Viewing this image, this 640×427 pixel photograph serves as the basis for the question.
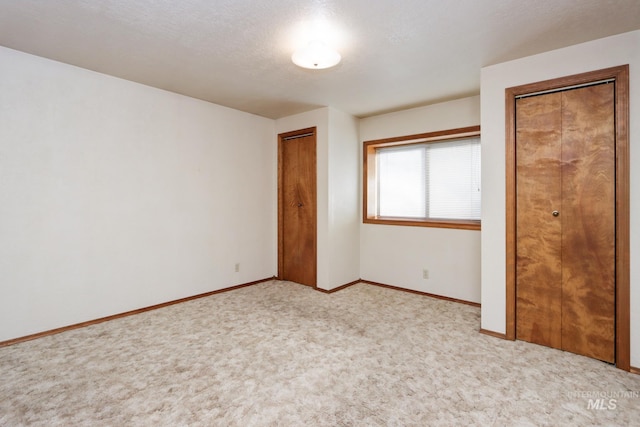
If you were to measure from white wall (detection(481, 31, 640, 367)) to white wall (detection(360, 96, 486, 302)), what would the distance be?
0.86 meters

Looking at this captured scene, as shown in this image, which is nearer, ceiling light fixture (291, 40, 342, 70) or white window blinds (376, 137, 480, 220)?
ceiling light fixture (291, 40, 342, 70)

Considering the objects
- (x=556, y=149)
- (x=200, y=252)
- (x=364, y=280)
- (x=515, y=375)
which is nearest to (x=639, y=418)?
(x=515, y=375)

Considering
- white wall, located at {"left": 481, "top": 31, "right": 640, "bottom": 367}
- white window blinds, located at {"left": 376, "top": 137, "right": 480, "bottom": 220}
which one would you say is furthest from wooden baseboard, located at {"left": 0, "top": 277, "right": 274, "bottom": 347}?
white wall, located at {"left": 481, "top": 31, "right": 640, "bottom": 367}

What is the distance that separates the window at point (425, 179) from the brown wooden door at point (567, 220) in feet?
3.28

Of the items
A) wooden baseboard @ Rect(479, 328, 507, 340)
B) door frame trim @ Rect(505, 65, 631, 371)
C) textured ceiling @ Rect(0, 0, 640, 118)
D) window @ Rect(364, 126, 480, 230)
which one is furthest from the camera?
window @ Rect(364, 126, 480, 230)

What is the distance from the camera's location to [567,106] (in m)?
2.49

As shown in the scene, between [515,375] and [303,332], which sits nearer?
[515,375]

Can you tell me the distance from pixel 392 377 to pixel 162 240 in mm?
2843

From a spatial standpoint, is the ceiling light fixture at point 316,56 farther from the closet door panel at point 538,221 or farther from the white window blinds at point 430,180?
the white window blinds at point 430,180

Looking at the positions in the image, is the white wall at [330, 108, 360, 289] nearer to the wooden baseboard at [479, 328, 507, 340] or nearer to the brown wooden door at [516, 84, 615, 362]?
the wooden baseboard at [479, 328, 507, 340]

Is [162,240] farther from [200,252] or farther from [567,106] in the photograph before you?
[567,106]

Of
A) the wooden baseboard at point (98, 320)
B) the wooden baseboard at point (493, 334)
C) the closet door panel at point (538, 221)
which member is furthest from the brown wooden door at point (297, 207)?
Result: the closet door panel at point (538, 221)

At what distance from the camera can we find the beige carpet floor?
5.82ft

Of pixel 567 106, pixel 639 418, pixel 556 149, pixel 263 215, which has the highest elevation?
pixel 567 106
